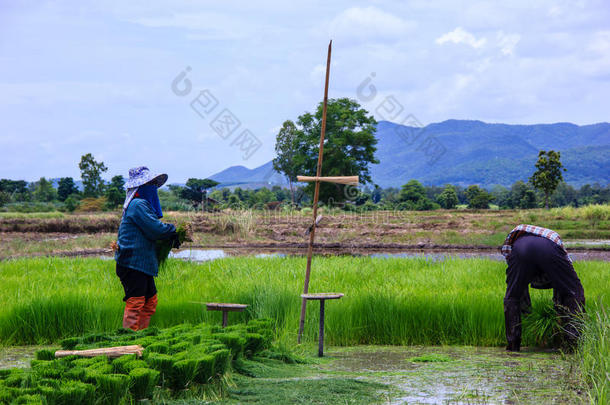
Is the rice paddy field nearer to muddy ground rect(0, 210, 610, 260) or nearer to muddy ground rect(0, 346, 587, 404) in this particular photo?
muddy ground rect(0, 346, 587, 404)

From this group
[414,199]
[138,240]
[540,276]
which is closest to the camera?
[138,240]

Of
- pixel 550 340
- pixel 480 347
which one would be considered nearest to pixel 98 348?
pixel 480 347

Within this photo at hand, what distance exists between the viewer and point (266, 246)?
22172 millimetres

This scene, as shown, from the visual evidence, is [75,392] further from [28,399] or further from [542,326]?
[542,326]

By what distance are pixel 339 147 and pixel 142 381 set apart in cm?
3811

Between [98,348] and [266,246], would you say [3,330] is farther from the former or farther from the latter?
[266,246]

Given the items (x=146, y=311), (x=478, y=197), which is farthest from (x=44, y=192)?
(x=146, y=311)

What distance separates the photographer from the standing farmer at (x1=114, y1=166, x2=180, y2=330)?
5.93 metres

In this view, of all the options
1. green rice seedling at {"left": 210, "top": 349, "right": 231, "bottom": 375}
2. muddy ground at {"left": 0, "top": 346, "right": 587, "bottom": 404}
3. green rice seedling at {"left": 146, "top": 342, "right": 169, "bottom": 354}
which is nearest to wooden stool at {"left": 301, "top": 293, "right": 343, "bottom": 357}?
muddy ground at {"left": 0, "top": 346, "right": 587, "bottom": 404}

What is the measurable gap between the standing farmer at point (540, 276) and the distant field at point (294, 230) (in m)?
15.9

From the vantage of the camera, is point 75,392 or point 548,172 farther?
point 548,172

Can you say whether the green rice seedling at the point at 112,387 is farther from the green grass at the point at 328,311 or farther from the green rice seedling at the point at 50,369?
the green grass at the point at 328,311

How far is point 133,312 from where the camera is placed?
5988 millimetres

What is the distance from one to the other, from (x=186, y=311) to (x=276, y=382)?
314 centimetres
